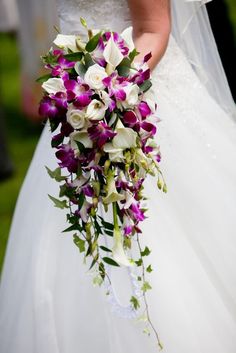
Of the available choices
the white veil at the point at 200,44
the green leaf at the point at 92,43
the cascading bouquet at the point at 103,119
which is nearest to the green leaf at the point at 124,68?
the cascading bouquet at the point at 103,119

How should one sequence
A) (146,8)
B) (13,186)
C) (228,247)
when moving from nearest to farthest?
1. (146,8)
2. (228,247)
3. (13,186)

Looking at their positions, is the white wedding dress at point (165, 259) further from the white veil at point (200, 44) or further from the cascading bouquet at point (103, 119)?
the cascading bouquet at point (103, 119)

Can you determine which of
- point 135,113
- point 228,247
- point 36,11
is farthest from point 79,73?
point 36,11

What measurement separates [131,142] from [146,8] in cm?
72

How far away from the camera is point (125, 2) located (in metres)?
3.43

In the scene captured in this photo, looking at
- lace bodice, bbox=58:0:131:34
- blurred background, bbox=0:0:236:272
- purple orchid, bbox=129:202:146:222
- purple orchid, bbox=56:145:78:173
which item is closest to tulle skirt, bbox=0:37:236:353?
lace bodice, bbox=58:0:131:34

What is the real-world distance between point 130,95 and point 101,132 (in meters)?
0.16

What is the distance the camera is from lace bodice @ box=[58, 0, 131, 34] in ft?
11.3

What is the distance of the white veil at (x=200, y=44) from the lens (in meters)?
3.56

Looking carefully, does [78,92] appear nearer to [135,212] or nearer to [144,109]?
[144,109]

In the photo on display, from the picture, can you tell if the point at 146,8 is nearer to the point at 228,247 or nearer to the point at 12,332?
the point at 228,247

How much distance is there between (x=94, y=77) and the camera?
105 inches

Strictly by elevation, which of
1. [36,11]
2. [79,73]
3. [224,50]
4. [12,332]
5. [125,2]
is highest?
[36,11]

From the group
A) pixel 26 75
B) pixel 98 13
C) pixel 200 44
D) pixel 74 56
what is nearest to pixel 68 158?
pixel 74 56
